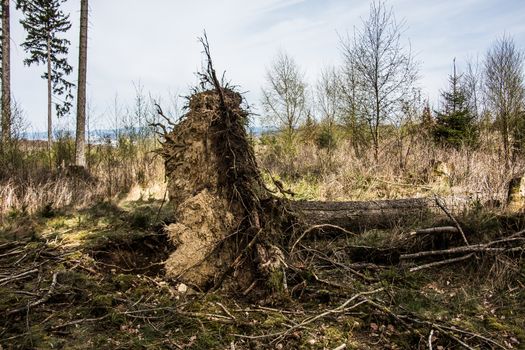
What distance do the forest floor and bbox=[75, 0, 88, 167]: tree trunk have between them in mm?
6848

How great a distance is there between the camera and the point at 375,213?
21.7 feet

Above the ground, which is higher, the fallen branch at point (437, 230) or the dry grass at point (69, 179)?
the dry grass at point (69, 179)

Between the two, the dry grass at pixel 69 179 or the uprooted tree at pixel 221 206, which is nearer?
the uprooted tree at pixel 221 206

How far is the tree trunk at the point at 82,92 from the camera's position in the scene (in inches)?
476

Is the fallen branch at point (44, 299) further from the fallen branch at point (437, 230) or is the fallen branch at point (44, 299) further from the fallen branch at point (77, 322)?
the fallen branch at point (437, 230)

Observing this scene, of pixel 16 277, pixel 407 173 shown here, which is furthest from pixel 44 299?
pixel 407 173

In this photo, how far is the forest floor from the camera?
11.1 feet

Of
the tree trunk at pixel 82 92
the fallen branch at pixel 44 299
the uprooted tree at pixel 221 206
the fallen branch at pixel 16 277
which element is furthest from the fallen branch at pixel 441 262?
the tree trunk at pixel 82 92

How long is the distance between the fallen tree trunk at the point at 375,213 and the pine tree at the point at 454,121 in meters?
9.72

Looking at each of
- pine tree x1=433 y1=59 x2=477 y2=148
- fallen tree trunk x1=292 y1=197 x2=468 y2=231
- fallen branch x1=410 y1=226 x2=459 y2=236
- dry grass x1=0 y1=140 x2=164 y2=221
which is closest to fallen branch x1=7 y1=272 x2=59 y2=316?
fallen tree trunk x1=292 y1=197 x2=468 y2=231

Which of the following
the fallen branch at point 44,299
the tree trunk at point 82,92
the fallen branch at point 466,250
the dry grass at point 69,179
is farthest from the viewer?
the tree trunk at point 82,92

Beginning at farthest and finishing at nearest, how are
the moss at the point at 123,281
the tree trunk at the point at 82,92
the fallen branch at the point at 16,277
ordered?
the tree trunk at the point at 82,92
the moss at the point at 123,281
the fallen branch at the point at 16,277

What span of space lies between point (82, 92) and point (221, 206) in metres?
9.99

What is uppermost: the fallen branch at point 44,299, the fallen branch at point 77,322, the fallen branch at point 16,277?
the fallen branch at point 16,277
